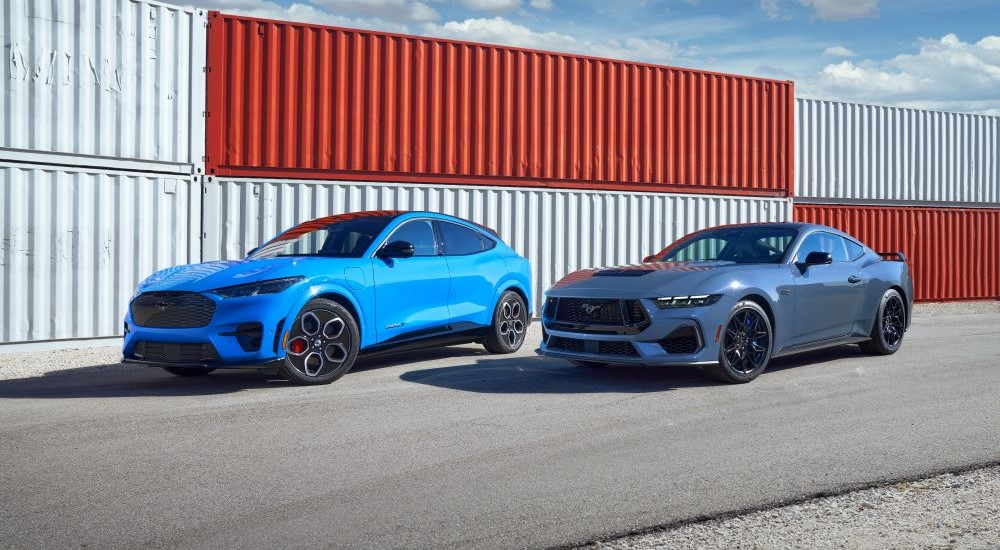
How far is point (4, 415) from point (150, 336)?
1275mm

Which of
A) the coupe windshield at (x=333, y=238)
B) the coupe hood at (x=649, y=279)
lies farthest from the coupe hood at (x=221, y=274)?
the coupe hood at (x=649, y=279)

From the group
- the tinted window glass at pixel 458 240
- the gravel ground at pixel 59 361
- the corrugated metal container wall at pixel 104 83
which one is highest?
the corrugated metal container wall at pixel 104 83

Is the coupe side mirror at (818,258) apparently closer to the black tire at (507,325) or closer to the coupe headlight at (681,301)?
the coupe headlight at (681,301)

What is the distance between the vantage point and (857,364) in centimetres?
905

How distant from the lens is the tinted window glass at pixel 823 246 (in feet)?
28.2

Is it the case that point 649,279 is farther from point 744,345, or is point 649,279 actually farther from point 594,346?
point 744,345

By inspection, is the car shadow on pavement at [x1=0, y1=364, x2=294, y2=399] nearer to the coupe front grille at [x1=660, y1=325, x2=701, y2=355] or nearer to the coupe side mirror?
the coupe front grille at [x1=660, y1=325, x2=701, y2=355]

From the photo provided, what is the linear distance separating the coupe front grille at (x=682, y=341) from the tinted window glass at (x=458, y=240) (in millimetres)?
2560

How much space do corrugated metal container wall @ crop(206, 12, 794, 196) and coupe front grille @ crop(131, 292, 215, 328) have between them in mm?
5156

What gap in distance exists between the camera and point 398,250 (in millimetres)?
8320

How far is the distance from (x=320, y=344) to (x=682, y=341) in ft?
9.28

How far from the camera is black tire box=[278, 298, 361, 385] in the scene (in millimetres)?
7512

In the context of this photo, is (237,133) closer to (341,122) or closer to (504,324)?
(341,122)

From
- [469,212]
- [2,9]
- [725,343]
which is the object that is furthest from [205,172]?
[725,343]
